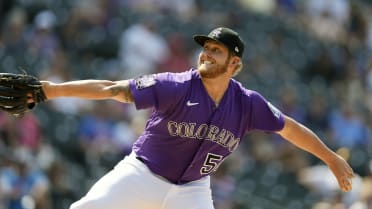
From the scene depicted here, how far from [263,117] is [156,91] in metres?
0.92


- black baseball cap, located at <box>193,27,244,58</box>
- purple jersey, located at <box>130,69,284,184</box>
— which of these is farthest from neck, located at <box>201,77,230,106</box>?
black baseball cap, located at <box>193,27,244,58</box>

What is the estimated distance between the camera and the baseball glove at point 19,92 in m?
6.25

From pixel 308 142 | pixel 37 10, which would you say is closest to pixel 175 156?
pixel 308 142

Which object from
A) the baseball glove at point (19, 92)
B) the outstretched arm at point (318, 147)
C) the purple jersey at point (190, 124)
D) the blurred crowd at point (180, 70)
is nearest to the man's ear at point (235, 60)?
the purple jersey at point (190, 124)

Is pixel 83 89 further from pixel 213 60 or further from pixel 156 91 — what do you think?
pixel 213 60

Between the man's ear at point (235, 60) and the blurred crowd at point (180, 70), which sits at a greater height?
the man's ear at point (235, 60)

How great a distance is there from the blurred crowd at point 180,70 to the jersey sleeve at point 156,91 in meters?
3.32

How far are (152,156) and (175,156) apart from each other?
16 centimetres

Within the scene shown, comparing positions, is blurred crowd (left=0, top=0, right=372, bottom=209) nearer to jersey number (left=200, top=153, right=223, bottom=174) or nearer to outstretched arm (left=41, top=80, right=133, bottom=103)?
jersey number (left=200, top=153, right=223, bottom=174)

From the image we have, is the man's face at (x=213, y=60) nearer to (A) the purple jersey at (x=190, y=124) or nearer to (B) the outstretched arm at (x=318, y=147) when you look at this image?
(A) the purple jersey at (x=190, y=124)

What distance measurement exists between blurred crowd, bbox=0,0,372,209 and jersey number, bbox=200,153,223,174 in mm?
3067

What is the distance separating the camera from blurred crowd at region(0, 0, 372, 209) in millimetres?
10727

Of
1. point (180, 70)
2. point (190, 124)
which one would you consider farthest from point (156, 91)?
point (180, 70)

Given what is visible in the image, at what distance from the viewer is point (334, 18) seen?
18.6 m
